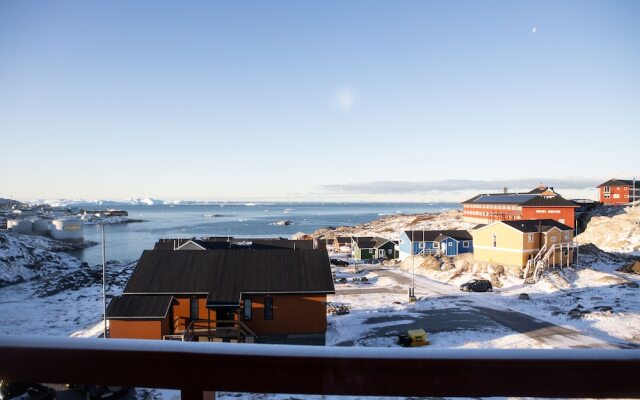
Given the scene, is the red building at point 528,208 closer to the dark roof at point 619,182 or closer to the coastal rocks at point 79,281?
the dark roof at point 619,182

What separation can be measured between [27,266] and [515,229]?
200 ft

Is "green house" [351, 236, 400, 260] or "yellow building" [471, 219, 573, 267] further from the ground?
"yellow building" [471, 219, 573, 267]

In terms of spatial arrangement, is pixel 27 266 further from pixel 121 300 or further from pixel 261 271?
pixel 261 271

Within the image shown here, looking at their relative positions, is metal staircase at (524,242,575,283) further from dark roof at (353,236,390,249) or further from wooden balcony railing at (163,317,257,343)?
wooden balcony railing at (163,317,257,343)

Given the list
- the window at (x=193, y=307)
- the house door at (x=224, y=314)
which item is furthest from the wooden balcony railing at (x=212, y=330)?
the window at (x=193, y=307)

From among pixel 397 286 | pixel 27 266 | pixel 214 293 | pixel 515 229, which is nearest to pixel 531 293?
pixel 515 229

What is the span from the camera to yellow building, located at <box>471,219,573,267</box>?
43.1 meters

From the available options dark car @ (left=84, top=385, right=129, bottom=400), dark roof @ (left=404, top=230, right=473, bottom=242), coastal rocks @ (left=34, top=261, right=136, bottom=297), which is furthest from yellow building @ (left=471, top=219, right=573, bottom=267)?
coastal rocks @ (left=34, top=261, right=136, bottom=297)

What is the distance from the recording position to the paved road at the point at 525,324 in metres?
22.8

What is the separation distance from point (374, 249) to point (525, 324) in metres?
40.0

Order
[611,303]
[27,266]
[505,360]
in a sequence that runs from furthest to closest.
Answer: [27,266], [611,303], [505,360]

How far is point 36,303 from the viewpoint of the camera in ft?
124

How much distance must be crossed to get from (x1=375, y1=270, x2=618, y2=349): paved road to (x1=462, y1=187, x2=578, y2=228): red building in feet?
106

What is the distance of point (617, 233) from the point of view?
194ft
